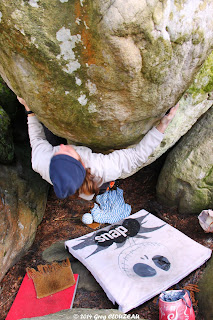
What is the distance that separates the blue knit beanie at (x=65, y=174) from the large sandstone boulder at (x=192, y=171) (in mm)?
1669

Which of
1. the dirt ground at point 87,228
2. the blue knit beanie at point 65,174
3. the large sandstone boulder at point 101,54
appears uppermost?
the large sandstone boulder at point 101,54

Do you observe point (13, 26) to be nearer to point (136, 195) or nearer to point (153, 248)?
point (153, 248)

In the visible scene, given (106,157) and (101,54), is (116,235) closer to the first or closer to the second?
(106,157)

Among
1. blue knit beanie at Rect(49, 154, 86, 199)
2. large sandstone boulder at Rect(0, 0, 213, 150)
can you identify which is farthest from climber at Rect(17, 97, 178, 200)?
large sandstone boulder at Rect(0, 0, 213, 150)

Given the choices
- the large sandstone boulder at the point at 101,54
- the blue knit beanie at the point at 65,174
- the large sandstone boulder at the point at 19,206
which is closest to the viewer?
the large sandstone boulder at the point at 101,54

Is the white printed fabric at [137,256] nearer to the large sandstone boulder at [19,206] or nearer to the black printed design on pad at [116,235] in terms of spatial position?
the black printed design on pad at [116,235]

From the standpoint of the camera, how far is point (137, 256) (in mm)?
2705

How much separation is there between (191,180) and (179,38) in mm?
1791

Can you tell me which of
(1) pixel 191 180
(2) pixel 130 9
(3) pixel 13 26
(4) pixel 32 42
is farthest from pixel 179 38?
(1) pixel 191 180

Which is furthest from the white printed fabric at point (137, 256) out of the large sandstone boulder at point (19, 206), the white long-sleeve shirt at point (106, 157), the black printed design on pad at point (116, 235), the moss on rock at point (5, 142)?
the moss on rock at point (5, 142)

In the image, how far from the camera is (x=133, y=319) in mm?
1682

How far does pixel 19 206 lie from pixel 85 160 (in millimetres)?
1126

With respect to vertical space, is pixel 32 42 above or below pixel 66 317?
above

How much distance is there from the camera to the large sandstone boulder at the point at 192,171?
3109 mm
